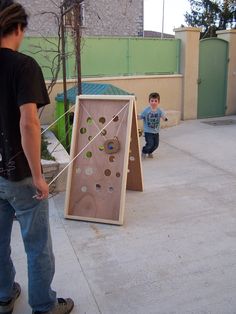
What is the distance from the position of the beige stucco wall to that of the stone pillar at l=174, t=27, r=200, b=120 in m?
0.14

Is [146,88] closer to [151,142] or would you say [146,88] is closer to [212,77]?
[212,77]

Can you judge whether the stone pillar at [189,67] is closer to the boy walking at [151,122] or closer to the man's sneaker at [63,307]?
the boy walking at [151,122]

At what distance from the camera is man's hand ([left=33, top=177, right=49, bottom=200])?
1921 millimetres

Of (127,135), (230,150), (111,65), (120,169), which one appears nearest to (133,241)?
(120,169)

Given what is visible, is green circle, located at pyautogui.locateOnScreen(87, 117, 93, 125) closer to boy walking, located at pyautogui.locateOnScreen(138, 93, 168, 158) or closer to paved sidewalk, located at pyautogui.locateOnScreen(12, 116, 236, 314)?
paved sidewalk, located at pyautogui.locateOnScreen(12, 116, 236, 314)

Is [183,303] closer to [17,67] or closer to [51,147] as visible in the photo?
[17,67]

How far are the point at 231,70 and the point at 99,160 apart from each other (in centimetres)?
687

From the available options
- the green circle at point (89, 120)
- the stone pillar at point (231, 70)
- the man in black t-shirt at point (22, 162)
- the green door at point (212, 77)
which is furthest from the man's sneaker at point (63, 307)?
the stone pillar at point (231, 70)

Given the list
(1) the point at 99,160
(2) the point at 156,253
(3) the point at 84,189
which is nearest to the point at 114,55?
(1) the point at 99,160

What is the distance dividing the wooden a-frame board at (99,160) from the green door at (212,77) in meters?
5.88

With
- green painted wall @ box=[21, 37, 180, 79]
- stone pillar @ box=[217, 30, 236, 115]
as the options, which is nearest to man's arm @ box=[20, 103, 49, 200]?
green painted wall @ box=[21, 37, 180, 79]

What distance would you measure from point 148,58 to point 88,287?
657 cm

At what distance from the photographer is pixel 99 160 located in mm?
3744

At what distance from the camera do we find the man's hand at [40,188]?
192 cm
